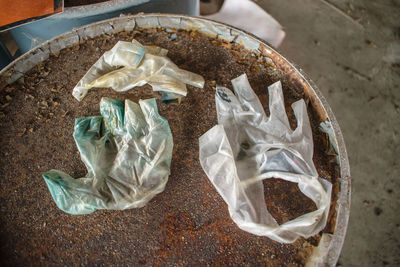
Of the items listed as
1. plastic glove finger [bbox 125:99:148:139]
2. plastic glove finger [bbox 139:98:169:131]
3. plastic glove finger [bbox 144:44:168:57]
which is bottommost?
plastic glove finger [bbox 125:99:148:139]

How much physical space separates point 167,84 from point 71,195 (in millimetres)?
466

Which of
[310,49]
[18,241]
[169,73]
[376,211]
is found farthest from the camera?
[310,49]

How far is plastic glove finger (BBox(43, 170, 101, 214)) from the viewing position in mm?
824

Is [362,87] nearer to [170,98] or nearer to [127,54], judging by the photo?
[170,98]

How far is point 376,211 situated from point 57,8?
185 cm

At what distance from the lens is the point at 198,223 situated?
88cm

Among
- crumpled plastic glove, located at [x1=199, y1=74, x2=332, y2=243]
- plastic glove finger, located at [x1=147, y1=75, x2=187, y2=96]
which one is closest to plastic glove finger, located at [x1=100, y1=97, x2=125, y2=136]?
plastic glove finger, located at [x1=147, y1=75, x2=187, y2=96]

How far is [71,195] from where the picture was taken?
828 mm

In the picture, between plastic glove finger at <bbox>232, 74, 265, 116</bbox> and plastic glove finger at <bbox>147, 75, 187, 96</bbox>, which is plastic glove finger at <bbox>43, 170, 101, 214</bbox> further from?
plastic glove finger at <bbox>232, 74, 265, 116</bbox>

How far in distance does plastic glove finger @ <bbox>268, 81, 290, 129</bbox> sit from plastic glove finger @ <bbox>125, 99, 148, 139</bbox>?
44 centimetres

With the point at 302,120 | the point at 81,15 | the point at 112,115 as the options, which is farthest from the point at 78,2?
the point at 302,120

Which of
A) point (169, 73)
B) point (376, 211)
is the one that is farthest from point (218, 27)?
point (376, 211)

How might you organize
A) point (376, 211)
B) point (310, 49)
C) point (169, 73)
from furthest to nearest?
point (310, 49) → point (376, 211) → point (169, 73)

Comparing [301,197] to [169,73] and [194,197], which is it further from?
[169,73]
